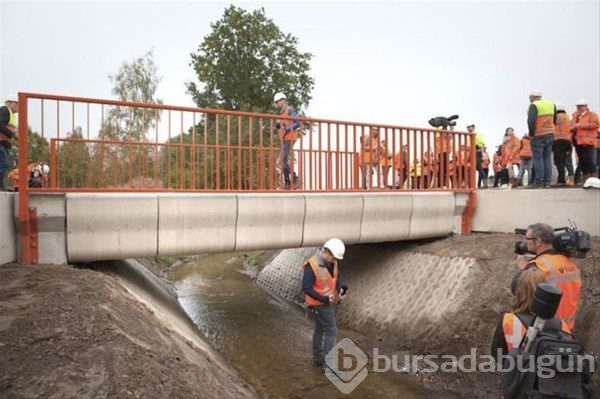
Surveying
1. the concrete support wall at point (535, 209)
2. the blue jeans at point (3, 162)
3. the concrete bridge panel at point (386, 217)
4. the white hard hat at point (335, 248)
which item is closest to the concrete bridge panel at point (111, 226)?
the blue jeans at point (3, 162)

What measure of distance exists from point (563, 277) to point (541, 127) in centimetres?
637

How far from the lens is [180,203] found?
279 inches

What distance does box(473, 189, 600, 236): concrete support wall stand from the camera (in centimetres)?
848

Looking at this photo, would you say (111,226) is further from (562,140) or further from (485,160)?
(485,160)

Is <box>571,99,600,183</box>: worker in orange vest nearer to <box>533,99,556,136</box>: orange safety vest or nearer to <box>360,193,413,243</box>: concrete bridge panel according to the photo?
<box>533,99,556,136</box>: orange safety vest

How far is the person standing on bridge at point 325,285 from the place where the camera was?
262 inches

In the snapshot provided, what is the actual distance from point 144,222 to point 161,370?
3.22 m

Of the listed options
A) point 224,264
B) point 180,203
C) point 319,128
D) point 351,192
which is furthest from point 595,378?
point 224,264

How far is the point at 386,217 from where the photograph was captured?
30.4ft

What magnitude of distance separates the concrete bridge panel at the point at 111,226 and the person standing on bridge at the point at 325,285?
8.12 ft

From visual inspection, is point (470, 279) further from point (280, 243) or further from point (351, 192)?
point (280, 243)

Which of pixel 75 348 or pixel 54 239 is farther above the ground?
pixel 54 239

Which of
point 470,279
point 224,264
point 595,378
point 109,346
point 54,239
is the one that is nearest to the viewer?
point 109,346

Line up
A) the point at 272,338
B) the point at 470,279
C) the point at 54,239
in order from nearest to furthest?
the point at 54,239, the point at 470,279, the point at 272,338
